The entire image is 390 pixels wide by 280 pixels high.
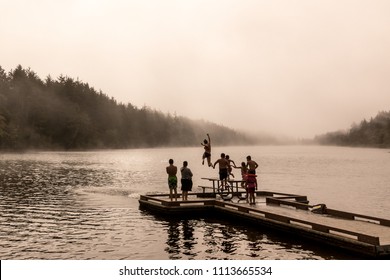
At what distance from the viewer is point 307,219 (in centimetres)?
2202

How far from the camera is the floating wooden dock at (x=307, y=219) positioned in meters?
16.7

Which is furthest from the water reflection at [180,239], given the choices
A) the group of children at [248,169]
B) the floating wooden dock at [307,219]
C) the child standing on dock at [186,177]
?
the group of children at [248,169]

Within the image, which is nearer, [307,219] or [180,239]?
[180,239]

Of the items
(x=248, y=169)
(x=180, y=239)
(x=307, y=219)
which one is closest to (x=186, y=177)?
(x=248, y=169)

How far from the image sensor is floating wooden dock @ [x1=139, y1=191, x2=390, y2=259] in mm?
16719

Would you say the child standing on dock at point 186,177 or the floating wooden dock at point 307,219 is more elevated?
the child standing on dock at point 186,177

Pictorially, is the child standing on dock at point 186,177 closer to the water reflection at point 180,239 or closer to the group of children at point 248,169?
the group of children at point 248,169

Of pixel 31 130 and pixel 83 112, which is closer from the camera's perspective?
pixel 31 130

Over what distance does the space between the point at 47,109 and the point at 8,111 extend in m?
17.8

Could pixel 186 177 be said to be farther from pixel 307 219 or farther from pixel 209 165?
pixel 307 219

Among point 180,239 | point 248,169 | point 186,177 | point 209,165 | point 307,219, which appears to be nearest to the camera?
point 180,239
